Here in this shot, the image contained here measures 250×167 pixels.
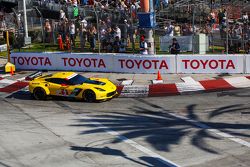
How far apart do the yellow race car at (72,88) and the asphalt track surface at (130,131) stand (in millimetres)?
378

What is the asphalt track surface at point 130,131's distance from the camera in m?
15.3

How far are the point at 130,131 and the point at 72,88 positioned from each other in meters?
5.72

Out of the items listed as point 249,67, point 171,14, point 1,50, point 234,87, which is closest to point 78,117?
point 234,87

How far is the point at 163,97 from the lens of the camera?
2353 centimetres

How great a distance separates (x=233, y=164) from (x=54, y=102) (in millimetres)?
11211

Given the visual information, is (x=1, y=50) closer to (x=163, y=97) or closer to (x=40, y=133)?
(x=163, y=97)

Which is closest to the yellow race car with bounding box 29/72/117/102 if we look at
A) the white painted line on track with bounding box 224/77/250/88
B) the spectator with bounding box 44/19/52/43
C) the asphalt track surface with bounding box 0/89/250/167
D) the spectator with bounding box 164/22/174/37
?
the asphalt track surface with bounding box 0/89/250/167

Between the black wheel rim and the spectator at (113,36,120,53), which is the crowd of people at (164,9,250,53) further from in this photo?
the black wheel rim

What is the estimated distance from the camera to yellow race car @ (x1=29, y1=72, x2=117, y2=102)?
74.6 ft

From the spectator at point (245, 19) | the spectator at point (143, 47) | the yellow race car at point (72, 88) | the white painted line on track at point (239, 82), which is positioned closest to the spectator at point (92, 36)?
the spectator at point (143, 47)

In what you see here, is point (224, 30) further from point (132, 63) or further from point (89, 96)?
point (89, 96)

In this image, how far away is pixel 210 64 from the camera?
2664cm

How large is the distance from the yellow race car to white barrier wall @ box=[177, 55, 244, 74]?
5174mm

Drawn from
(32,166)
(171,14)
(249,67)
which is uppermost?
(171,14)
